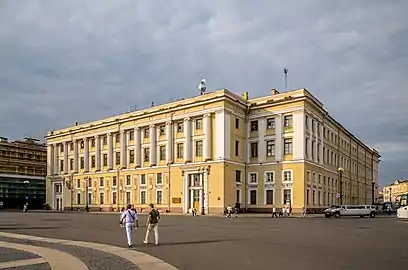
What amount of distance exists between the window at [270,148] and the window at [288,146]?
1.93 meters

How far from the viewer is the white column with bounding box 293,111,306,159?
66.6 metres

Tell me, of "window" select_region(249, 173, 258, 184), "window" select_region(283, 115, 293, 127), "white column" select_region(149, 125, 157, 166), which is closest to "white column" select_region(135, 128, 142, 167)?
"white column" select_region(149, 125, 157, 166)

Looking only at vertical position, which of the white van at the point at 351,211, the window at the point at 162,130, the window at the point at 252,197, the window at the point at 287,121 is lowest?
the white van at the point at 351,211

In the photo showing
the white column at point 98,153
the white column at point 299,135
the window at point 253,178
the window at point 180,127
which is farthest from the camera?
the white column at point 98,153

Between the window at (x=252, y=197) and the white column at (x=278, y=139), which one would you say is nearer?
the white column at (x=278, y=139)

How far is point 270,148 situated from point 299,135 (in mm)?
5877

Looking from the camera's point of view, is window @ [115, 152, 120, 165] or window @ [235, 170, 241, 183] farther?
window @ [115, 152, 120, 165]

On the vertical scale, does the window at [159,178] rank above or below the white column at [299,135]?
below

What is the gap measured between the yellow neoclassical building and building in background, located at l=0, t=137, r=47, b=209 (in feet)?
96.7

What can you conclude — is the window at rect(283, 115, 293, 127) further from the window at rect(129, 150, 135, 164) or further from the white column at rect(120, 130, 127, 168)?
the white column at rect(120, 130, 127, 168)

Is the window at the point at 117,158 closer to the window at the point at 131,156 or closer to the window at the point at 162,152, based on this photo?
the window at the point at 131,156

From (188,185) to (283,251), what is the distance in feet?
179

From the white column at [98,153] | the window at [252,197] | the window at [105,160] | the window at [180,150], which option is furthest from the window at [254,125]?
the white column at [98,153]

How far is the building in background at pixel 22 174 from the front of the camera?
109m
